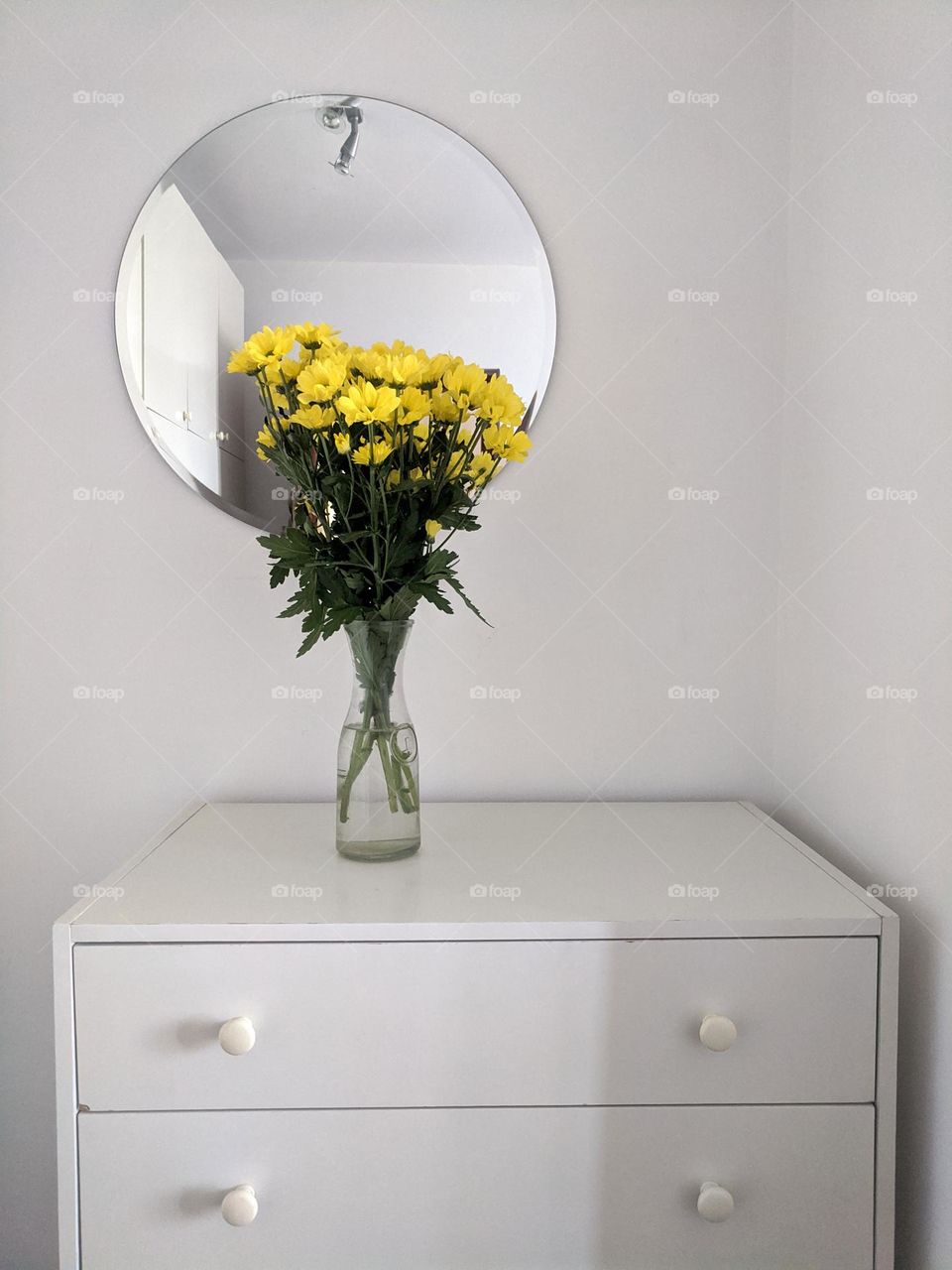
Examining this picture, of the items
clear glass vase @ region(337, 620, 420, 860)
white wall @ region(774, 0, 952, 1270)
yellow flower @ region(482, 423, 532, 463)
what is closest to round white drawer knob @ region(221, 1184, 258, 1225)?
clear glass vase @ region(337, 620, 420, 860)

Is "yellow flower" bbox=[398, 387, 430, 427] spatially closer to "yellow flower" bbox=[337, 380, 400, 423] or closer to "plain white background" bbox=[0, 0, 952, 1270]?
"yellow flower" bbox=[337, 380, 400, 423]

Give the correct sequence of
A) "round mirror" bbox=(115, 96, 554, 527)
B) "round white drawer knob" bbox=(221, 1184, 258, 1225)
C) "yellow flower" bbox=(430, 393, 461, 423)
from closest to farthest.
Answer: "round white drawer knob" bbox=(221, 1184, 258, 1225), "yellow flower" bbox=(430, 393, 461, 423), "round mirror" bbox=(115, 96, 554, 527)

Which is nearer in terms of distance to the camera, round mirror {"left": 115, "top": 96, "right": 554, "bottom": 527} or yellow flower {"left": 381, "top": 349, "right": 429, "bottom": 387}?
yellow flower {"left": 381, "top": 349, "right": 429, "bottom": 387}

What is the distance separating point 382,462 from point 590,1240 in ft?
2.78

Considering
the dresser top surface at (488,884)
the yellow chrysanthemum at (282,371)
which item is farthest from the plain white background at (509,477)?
the yellow chrysanthemum at (282,371)

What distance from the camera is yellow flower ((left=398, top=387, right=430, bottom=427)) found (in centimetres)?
99

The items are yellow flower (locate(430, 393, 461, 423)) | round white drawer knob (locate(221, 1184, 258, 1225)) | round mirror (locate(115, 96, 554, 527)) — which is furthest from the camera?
round mirror (locate(115, 96, 554, 527))

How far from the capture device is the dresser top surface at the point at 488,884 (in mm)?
972

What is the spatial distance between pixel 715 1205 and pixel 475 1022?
0.30 metres

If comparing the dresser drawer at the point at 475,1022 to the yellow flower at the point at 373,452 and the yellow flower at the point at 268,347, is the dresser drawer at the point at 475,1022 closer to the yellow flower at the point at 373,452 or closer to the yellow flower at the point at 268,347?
the yellow flower at the point at 373,452

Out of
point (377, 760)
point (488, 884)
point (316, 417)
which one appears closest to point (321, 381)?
point (316, 417)

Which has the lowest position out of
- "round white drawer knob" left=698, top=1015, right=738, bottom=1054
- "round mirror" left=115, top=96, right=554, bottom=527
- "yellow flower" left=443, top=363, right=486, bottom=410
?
"round white drawer knob" left=698, top=1015, right=738, bottom=1054

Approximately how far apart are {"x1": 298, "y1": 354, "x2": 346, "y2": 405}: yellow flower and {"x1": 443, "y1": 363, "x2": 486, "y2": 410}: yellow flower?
117mm

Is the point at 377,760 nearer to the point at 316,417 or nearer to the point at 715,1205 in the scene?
the point at 316,417
